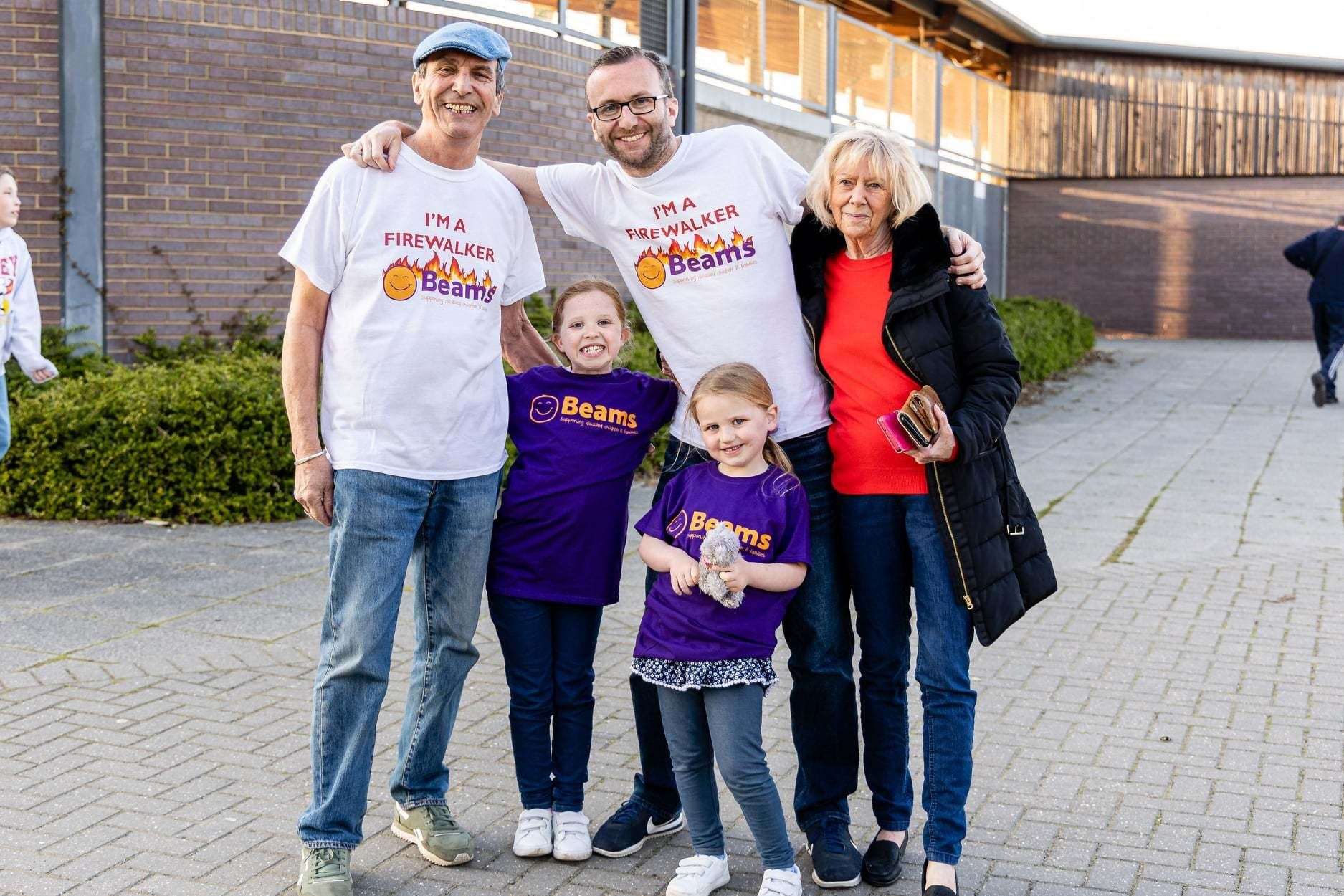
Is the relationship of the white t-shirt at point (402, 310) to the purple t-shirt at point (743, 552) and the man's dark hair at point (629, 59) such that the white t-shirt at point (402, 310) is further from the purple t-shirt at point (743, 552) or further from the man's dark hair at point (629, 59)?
the purple t-shirt at point (743, 552)

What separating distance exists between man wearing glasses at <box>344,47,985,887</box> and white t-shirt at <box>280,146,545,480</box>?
15cm

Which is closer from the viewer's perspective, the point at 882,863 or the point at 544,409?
the point at 882,863

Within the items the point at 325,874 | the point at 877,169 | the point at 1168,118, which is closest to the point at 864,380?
the point at 877,169

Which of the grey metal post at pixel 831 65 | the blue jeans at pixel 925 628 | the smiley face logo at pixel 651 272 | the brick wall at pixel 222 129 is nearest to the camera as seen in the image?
the blue jeans at pixel 925 628

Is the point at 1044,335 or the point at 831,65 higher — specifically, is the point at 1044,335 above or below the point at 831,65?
below

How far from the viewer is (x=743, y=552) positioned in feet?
10.8

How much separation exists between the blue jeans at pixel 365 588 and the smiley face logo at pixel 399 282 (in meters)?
0.42

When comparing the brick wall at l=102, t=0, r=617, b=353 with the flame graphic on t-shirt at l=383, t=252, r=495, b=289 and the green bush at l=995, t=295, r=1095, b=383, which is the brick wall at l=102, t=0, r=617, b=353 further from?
the green bush at l=995, t=295, r=1095, b=383

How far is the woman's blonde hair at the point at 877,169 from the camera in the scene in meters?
3.27

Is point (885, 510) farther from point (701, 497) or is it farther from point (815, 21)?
point (815, 21)

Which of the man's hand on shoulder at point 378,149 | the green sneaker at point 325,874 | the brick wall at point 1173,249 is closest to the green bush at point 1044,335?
the brick wall at point 1173,249

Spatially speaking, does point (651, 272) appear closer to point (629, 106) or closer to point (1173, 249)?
point (629, 106)

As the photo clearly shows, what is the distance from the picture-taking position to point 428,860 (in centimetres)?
360

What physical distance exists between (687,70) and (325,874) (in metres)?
10.7
